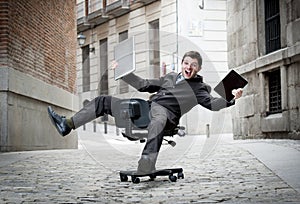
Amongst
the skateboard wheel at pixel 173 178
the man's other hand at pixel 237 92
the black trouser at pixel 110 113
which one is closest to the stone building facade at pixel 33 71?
the black trouser at pixel 110 113

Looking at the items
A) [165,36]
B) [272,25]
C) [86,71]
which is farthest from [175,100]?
[86,71]

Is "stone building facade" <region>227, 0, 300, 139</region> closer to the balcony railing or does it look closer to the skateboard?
the skateboard

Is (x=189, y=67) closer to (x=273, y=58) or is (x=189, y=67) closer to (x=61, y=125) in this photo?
(x=61, y=125)

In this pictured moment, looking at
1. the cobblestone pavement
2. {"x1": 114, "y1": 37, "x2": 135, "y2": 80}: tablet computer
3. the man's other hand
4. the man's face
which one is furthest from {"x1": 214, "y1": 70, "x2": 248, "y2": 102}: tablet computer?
{"x1": 114, "y1": 37, "x2": 135, "y2": 80}: tablet computer

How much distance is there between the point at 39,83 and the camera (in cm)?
1260

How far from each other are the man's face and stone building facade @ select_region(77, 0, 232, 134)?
12.1m

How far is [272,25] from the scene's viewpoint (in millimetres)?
12391

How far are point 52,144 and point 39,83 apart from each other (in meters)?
2.20

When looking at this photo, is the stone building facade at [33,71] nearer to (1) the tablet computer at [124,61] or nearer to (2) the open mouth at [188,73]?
(1) the tablet computer at [124,61]

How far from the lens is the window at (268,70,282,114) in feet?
39.4

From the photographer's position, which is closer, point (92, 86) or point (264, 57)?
point (264, 57)

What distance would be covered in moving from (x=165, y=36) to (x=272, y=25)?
834cm

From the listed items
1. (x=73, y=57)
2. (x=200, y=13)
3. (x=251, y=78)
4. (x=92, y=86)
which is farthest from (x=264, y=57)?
(x=92, y=86)

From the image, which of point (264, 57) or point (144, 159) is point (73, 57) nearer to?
point (264, 57)
